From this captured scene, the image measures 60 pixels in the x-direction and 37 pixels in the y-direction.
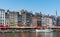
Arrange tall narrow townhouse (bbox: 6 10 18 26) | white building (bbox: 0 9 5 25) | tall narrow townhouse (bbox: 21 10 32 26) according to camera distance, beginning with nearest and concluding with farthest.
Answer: white building (bbox: 0 9 5 25)
tall narrow townhouse (bbox: 6 10 18 26)
tall narrow townhouse (bbox: 21 10 32 26)

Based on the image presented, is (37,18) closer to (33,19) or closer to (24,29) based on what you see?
(33,19)

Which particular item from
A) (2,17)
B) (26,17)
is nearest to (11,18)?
(2,17)

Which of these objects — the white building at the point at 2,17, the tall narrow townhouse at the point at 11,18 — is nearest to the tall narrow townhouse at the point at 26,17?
the tall narrow townhouse at the point at 11,18

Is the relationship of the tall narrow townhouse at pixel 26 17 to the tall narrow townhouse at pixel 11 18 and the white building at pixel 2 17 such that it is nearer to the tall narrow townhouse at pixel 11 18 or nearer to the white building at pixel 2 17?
the tall narrow townhouse at pixel 11 18

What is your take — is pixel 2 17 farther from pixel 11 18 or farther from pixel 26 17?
pixel 26 17

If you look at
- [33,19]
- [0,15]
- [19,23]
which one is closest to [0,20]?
[0,15]

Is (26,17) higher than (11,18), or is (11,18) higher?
(26,17)

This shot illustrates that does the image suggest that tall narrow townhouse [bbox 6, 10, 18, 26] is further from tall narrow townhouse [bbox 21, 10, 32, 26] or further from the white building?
tall narrow townhouse [bbox 21, 10, 32, 26]

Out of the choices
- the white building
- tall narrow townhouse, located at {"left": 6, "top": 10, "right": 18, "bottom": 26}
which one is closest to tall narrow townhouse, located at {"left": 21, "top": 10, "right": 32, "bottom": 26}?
tall narrow townhouse, located at {"left": 6, "top": 10, "right": 18, "bottom": 26}

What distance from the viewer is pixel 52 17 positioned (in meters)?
36.7

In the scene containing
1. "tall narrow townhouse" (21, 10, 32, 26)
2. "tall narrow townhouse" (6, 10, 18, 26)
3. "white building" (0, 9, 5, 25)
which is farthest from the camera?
"tall narrow townhouse" (21, 10, 32, 26)

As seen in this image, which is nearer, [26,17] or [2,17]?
[2,17]

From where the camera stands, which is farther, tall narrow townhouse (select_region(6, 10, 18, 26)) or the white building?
tall narrow townhouse (select_region(6, 10, 18, 26))

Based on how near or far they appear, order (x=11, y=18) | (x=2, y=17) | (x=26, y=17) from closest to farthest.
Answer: (x=2, y=17), (x=11, y=18), (x=26, y=17)
